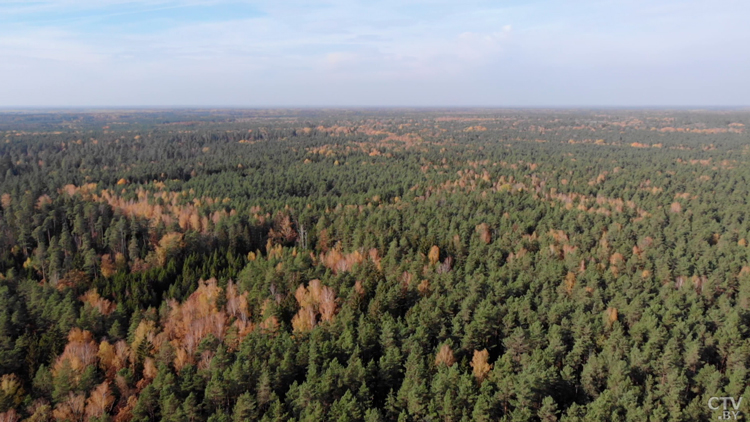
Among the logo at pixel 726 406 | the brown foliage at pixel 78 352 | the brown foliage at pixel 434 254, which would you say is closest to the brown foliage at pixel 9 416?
the brown foliage at pixel 78 352

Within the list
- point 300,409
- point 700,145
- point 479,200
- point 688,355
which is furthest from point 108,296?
point 700,145

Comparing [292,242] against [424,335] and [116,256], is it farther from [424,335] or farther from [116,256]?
[424,335]

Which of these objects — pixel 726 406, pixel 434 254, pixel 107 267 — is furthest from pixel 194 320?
pixel 726 406

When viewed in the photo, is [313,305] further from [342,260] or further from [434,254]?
[434,254]

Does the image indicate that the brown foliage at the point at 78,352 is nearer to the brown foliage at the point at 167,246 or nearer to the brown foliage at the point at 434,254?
the brown foliage at the point at 167,246

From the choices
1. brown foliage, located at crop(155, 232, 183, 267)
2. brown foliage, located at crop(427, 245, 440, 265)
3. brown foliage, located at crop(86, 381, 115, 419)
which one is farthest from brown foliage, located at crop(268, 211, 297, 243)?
brown foliage, located at crop(86, 381, 115, 419)

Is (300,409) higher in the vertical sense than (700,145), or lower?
lower
